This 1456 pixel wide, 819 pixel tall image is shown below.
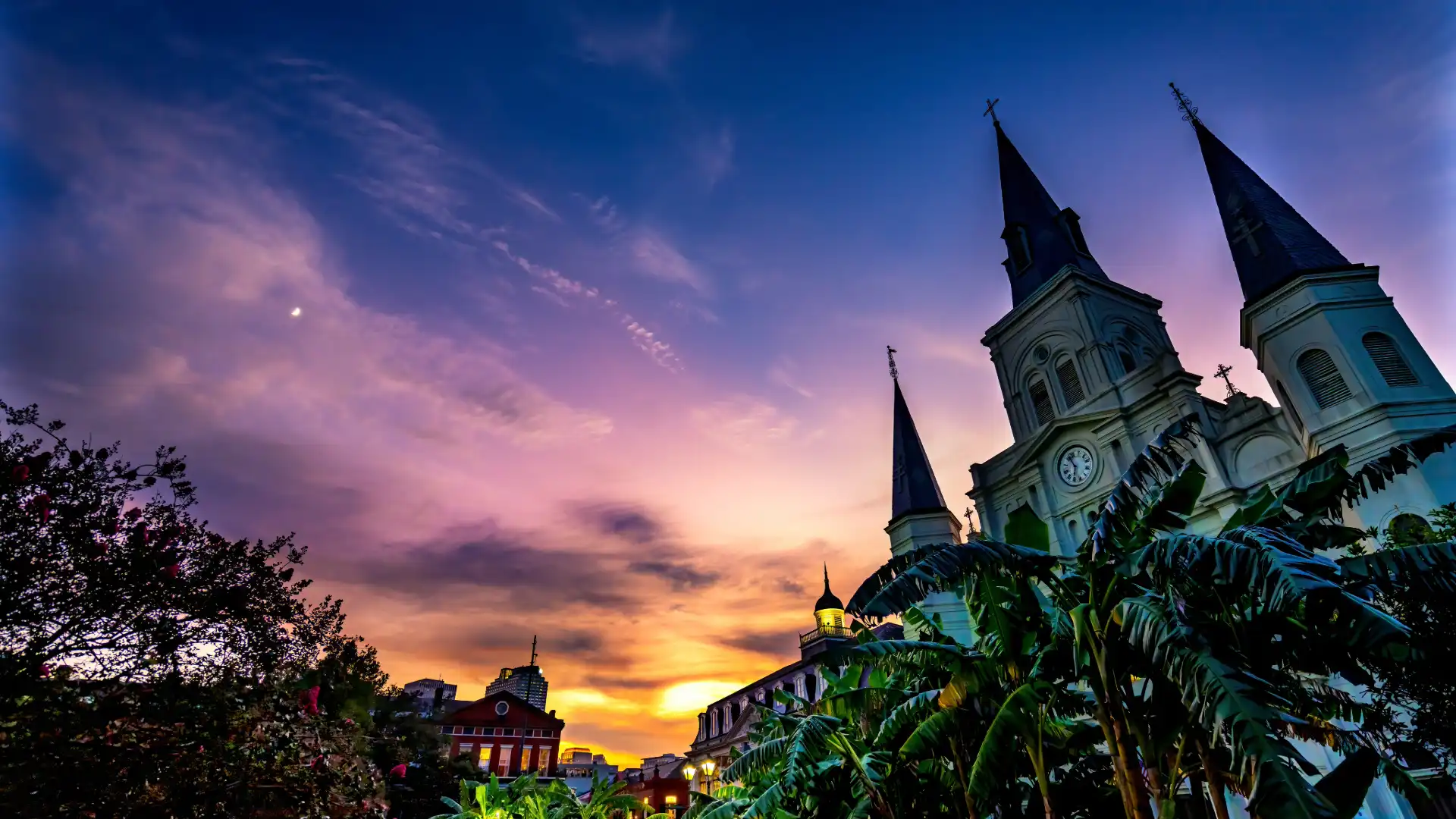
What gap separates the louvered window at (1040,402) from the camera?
31.9 m

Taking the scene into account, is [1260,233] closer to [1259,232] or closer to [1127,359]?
[1259,232]

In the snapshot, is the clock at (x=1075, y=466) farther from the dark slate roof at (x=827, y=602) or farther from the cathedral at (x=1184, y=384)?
the dark slate roof at (x=827, y=602)

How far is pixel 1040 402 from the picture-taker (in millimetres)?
32594

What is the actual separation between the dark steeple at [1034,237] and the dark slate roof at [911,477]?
9.68m

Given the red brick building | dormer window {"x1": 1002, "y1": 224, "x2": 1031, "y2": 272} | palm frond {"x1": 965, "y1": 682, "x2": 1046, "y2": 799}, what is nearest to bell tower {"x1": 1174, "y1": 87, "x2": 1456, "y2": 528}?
dormer window {"x1": 1002, "y1": 224, "x2": 1031, "y2": 272}

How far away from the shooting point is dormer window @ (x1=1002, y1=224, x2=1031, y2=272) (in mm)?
38219

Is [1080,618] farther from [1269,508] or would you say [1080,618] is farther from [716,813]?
[716,813]

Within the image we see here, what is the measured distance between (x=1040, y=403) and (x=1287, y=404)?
35.9 ft

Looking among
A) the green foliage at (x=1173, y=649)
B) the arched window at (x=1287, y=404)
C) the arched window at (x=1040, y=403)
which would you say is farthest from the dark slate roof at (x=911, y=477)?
the green foliage at (x=1173, y=649)

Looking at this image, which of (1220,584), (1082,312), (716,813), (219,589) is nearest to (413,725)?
(716,813)

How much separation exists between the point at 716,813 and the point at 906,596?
24.9 ft

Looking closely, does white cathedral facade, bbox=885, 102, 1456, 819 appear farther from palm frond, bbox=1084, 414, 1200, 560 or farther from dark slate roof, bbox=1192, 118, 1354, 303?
palm frond, bbox=1084, 414, 1200, 560

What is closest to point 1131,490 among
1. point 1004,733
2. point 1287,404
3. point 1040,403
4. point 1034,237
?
point 1004,733

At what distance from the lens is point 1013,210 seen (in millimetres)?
40781
